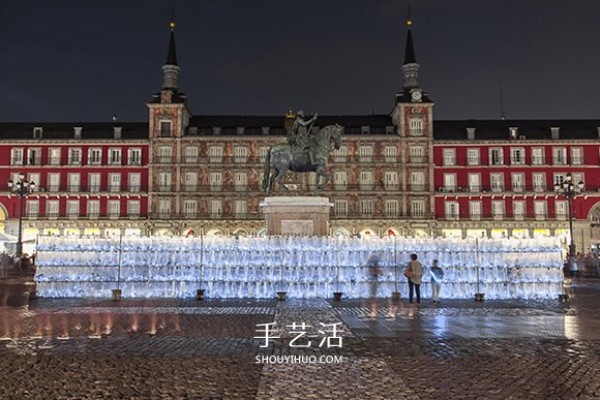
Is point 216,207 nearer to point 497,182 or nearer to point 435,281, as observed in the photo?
point 497,182

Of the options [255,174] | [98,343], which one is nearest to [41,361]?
[98,343]

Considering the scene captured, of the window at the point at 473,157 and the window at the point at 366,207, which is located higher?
the window at the point at 473,157

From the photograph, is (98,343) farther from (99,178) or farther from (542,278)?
(99,178)

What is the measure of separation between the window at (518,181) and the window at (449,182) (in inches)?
238

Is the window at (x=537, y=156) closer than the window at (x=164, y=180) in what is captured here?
No

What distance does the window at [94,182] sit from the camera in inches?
2356

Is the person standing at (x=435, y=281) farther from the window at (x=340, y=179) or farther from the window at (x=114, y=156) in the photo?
the window at (x=114, y=156)

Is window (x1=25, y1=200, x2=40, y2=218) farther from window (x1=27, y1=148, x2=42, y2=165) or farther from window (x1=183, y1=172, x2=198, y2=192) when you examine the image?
window (x1=183, y1=172, x2=198, y2=192)

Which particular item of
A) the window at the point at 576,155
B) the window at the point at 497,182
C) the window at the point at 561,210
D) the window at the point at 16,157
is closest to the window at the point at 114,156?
the window at the point at 16,157

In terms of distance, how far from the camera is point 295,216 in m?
19.2

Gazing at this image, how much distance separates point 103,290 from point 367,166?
45.1 metres

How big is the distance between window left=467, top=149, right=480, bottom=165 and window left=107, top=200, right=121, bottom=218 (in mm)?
36777

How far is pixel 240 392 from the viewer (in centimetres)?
620

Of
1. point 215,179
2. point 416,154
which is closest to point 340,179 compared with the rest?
A: point 416,154
